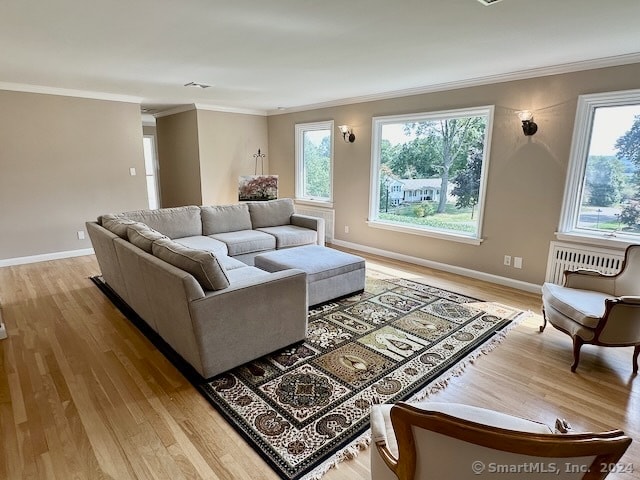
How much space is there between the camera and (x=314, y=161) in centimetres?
659

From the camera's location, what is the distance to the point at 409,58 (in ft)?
10.8

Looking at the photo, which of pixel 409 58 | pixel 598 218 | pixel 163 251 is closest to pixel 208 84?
pixel 409 58

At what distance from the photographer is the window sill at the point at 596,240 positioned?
3.38m

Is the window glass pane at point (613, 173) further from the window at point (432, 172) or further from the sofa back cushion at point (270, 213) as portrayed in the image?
the sofa back cushion at point (270, 213)

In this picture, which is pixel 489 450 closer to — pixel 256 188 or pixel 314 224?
pixel 314 224

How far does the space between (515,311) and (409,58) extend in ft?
8.71

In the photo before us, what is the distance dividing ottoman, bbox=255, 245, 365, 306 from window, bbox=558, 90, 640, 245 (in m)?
2.27

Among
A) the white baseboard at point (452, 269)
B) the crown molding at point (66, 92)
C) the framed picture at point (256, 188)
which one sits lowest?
the white baseboard at point (452, 269)

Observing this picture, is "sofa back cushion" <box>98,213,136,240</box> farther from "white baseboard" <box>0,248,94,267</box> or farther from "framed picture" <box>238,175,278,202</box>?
"framed picture" <box>238,175,278,202</box>

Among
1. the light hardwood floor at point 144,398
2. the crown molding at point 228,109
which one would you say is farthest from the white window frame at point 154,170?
the light hardwood floor at point 144,398

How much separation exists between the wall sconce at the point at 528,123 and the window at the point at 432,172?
0.38 meters

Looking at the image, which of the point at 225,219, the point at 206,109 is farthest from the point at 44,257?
the point at 206,109

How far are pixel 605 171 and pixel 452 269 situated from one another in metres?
1.95

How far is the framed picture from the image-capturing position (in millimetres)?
5863
